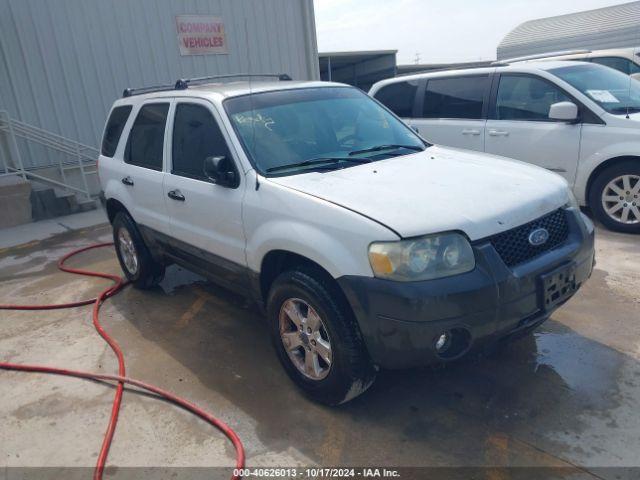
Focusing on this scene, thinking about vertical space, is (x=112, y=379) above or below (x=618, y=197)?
below

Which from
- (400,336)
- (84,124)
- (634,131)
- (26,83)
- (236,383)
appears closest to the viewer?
(400,336)

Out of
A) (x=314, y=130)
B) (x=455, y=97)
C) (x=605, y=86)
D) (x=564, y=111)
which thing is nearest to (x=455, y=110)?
(x=455, y=97)

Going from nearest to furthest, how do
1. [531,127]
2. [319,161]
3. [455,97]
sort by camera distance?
[319,161], [531,127], [455,97]

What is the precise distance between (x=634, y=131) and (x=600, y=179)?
0.57m

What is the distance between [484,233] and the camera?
254 centimetres

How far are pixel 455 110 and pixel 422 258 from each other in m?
4.51

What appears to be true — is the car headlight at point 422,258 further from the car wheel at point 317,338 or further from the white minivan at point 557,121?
the white minivan at point 557,121

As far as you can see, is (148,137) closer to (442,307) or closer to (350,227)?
(350,227)

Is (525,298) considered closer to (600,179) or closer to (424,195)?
(424,195)

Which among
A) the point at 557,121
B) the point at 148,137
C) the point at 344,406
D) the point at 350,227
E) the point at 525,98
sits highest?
the point at 148,137

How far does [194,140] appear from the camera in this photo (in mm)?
3742

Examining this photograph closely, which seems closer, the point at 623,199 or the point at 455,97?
the point at 623,199

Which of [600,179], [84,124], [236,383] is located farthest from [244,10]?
[236,383]

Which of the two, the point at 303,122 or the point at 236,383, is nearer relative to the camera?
the point at 236,383
